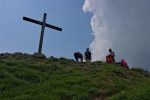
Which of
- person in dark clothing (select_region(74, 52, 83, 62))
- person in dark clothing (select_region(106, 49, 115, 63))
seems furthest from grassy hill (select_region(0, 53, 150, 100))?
person in dark clothing (select_region(74, 52, 83, 62))

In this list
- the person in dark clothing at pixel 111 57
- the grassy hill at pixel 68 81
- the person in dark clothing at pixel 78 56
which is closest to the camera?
the grassy hill at pixel 68 81

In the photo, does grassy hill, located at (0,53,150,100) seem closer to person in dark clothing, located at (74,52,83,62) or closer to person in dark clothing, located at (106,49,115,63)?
person in dark clothing, located at (106,49,115,63)

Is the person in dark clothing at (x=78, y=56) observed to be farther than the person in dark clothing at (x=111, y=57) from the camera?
Yes

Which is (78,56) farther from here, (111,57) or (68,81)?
(68,81)

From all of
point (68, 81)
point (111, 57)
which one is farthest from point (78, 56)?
point (68, 81)

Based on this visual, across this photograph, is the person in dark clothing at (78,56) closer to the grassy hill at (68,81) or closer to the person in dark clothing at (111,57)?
the person in dark clothing at (111,57)

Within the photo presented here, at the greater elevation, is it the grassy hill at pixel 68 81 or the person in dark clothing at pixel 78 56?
the person in dark clothing at pixel 78 56

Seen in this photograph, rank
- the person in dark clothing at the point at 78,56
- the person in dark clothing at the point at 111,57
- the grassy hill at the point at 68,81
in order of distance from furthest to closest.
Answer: the person in dark clothing at the point at 78,56
the person in dark clothing at the point at 111,57
the grassy hill at the point at 68,81

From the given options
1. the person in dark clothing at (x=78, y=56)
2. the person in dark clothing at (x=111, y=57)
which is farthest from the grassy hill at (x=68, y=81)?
the person in dark clothing at (x=78, y=56)

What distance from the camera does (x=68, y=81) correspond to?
2462cm

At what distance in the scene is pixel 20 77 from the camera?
25359 mm

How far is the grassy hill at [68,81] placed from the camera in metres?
21.4

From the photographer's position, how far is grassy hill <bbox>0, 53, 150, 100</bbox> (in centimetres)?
2142

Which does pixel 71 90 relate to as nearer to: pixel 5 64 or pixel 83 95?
pixel 83 95
